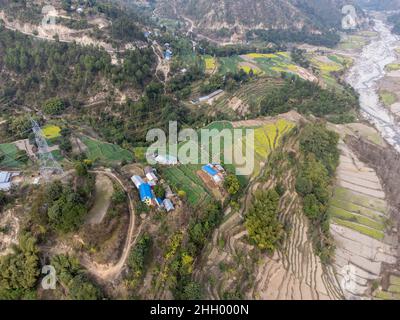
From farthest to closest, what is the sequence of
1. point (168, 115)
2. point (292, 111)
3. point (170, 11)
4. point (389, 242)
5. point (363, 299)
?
point (170, 11) → point (292, 111) → point (168, 115) → point (389, 242) → point (363, 299)

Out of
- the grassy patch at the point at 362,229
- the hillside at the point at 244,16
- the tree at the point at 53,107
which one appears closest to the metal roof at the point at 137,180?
the grassy patch at the point at 362,229

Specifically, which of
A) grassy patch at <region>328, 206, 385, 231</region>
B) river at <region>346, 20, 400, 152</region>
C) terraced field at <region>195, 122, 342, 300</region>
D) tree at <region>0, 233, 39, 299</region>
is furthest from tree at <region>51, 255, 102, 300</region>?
river at <region>346, 20, 400, 152</region>

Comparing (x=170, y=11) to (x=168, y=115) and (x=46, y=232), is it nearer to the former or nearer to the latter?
(x=168, y=115)

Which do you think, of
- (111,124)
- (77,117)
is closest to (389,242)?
(111,124)

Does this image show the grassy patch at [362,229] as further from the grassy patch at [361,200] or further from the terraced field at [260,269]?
the terraced field at [260,269]

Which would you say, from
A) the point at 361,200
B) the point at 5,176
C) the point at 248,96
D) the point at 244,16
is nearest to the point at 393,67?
the point at 244,16
